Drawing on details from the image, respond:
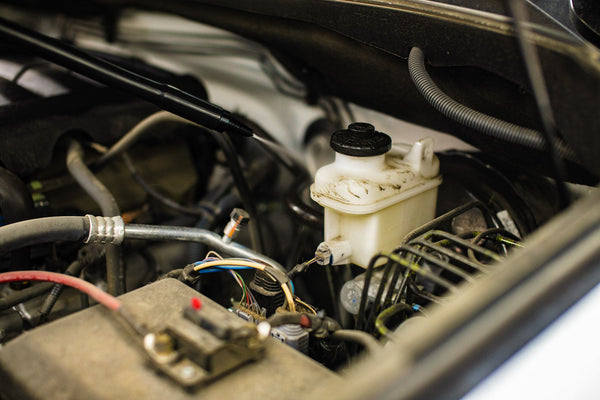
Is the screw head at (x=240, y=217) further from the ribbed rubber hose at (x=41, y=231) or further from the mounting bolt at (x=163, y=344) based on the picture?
the mounting bolt at (x=163, y=344)

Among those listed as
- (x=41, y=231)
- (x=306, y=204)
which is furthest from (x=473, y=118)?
(x=41, y=231)

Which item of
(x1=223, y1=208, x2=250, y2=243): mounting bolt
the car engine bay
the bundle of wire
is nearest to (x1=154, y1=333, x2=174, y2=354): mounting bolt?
the car engine bay

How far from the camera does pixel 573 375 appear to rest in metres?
0.54

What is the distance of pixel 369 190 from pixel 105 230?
0.44 m

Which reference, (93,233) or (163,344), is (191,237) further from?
(163,344)

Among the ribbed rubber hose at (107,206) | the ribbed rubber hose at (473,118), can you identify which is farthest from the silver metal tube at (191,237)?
the ribbed rubber hose at (473,118)

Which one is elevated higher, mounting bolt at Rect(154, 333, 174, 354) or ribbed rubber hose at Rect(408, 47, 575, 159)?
ribbed rubber hose at Rect(408, 47, 575, 159)

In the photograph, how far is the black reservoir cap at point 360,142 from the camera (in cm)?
85

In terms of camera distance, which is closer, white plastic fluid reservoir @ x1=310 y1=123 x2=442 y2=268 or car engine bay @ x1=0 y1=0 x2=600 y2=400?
car engine bay @ x1=0 y1=0 x2=600 y2=400

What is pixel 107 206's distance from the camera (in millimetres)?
980

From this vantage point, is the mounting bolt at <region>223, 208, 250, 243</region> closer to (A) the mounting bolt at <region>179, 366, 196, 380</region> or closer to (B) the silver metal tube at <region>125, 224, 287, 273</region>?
(B) the silver metal tube at <region>125, 224, 287, 273</region>

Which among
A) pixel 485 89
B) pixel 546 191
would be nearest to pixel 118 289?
pixel 485 89

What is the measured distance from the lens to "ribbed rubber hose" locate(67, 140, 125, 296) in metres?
0.95

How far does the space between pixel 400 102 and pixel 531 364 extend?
76 cm
